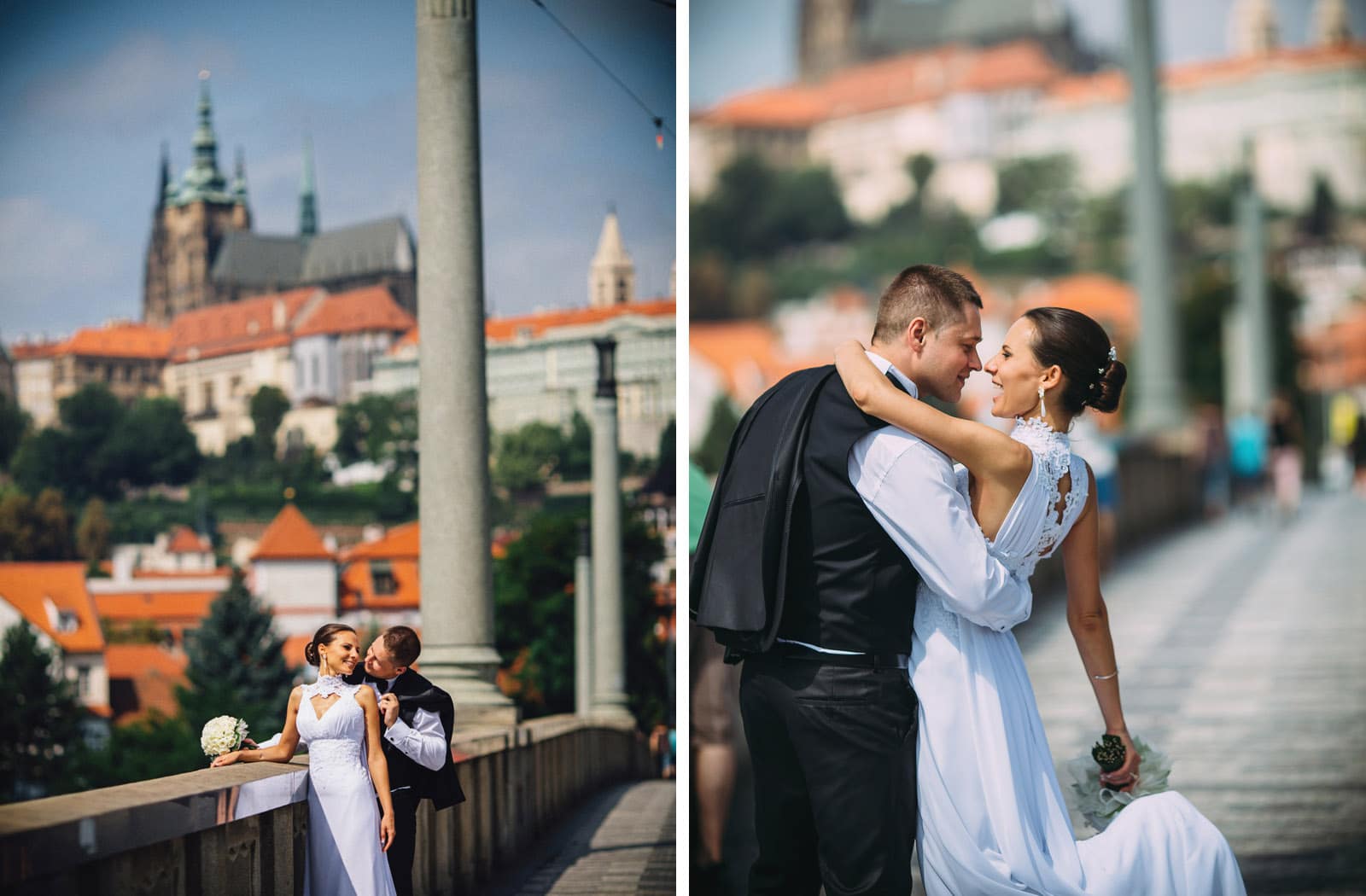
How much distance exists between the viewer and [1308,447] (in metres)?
52.5

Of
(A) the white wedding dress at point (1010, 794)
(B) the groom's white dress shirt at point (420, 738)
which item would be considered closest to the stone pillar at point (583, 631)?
(B) the groom's white dress shirt at point (420, 738)

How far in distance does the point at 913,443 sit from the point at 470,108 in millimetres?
1765

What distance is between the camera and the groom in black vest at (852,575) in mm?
2957

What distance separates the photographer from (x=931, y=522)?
9.60 feet

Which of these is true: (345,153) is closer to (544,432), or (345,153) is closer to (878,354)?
(544,432)

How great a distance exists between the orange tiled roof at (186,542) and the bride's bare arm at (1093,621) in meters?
10.5

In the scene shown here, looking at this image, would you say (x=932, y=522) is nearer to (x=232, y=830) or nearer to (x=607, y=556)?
(x=232, y=830)

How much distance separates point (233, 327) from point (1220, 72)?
92.4 metres

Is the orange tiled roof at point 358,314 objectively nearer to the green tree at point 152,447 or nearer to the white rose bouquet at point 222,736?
the green tree at point 152,447

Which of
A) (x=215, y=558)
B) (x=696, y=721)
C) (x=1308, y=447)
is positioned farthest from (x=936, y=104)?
(x=696, y=721)

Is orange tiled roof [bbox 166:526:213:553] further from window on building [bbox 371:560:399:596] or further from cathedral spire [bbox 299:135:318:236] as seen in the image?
cathedral spire [bbox 299:135:318:236]

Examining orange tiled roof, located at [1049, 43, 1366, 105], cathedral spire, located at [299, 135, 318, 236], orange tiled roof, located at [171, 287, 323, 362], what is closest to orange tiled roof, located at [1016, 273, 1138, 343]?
orange tiled roof, located at [1049, 43, 1366, 105]

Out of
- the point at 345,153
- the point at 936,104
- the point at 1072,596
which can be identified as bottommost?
the point at 1072,596

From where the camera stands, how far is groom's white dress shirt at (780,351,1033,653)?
2928 millimetres
